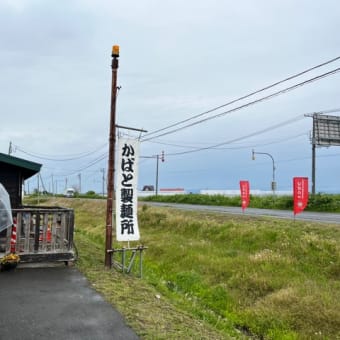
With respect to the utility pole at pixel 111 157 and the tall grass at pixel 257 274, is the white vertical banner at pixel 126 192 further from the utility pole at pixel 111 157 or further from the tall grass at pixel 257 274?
the tall grass at pixel 257 274

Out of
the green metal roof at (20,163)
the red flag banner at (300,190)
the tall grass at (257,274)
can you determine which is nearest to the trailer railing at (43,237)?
the green metal roof at (20,163)

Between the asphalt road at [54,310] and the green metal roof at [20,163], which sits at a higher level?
the green metal roof at [20,163]

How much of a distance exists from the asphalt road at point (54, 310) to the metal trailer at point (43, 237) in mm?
724

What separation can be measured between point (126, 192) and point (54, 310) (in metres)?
3.63

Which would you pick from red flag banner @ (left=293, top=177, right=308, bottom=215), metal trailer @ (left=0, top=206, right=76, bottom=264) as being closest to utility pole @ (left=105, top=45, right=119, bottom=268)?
metal trailer @ (left=0, top=206, right=76, bottom=264)

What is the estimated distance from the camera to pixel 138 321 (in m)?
5.25

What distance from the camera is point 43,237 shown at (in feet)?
29.3

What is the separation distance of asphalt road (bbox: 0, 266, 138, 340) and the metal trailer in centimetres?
72

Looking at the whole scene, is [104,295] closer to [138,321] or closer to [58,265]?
[138,321]

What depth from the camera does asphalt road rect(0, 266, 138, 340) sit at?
4707 mm

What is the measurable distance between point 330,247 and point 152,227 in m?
10.2

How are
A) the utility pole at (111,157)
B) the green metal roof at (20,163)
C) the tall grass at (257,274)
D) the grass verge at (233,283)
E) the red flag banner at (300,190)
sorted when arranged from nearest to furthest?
the grass verge at (233,283) < the tall grass at (257,274) < the utility pole at (111,157) < the green metal roof at (20,163) < the red flag banner at (300,190)

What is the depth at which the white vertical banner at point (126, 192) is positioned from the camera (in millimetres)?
8727

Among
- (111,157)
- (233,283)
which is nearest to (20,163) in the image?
(111,157)
